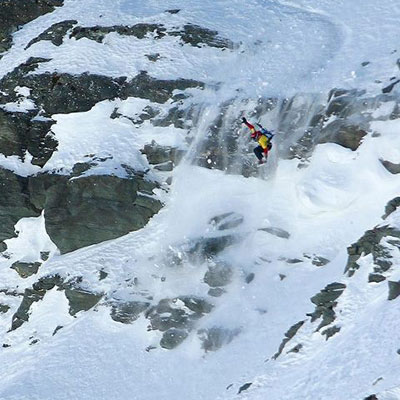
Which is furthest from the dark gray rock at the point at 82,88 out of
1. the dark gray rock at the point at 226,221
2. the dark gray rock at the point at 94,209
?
the dark gray rock at the point at 226,221

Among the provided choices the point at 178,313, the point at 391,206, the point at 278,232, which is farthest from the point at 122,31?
the point at 391,206

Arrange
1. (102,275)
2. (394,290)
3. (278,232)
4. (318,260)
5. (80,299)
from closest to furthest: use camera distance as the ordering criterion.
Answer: (394,290)
(318,260)
(278,232)
(80,299)
(102,275)

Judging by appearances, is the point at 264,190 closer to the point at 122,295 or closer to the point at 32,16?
the point at 122,295

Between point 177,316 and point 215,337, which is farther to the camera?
point 177,316

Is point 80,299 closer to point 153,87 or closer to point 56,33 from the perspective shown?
point 153,87

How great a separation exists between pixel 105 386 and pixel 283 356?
6.83 m

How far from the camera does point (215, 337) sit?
25062 mm

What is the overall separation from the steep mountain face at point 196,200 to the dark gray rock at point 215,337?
70 mm

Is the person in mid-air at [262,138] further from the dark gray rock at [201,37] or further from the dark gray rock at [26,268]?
the dark gray rock at [26,268]

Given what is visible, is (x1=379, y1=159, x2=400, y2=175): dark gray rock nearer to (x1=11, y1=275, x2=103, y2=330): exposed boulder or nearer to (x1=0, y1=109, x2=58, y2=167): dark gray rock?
(x1=11, y1=275, x2=103, y2=330): exposed boulder

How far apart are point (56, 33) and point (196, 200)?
10.8 metres

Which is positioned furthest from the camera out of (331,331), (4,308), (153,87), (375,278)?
(153,87)

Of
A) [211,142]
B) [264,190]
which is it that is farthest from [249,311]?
[211,142]

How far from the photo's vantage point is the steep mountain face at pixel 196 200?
23547mm
